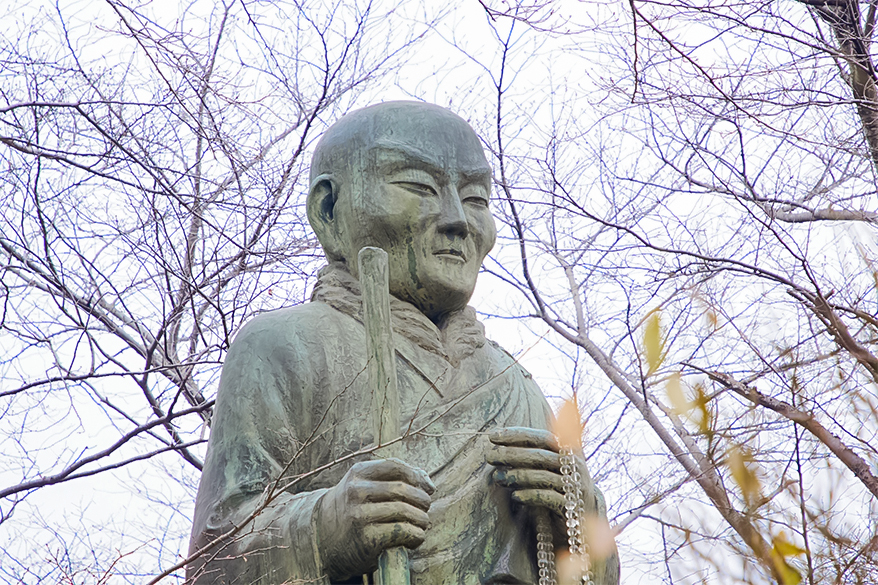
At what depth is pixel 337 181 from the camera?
4566mm

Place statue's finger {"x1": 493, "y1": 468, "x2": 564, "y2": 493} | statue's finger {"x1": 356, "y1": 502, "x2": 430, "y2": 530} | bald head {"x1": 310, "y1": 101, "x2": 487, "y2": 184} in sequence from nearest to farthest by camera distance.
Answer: statue's finger {"x1": 356, "y1": 502, "x2": 430, "y2": 530}
statue's finger {"x1": 493, "y1": 468, "x2": 564, "y2": 493}
bald head {"x1": 310, "y1": 101, "x2": 487, "y2": 184}

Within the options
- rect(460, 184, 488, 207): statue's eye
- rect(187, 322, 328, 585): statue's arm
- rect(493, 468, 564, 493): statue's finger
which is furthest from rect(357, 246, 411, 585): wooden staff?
rect(460, 184, 488, 207): statue's eye

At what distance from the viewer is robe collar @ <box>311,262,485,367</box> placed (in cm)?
440

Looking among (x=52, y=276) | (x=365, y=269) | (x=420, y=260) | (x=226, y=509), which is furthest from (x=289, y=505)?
(x=52, y=276)

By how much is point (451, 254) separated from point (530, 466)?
937 millimetres

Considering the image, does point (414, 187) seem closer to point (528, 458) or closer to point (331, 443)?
point (331, 443)

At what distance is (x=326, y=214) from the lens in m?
4.62

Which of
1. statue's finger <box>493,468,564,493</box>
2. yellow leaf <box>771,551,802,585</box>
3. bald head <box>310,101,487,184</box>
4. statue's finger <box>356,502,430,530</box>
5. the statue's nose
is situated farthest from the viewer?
bald head <box>310,101,487,184</box>

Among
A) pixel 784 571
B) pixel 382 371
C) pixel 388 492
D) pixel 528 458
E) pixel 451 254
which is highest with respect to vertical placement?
pixel 451 254

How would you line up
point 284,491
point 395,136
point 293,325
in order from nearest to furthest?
point 284,491 → point 293,325 → point 395,136

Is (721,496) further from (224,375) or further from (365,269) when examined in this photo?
(224,375)

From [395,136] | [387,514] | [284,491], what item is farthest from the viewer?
[395,136]

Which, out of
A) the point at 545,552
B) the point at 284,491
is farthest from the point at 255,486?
the point at 545,552

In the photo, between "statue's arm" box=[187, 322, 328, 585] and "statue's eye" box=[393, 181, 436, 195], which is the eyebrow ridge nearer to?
"statue's eye" box=[393, 181, 436, 195]
